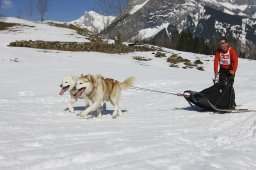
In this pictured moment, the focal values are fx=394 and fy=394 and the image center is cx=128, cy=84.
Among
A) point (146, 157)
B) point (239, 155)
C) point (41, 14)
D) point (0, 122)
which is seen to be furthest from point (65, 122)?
point (41, 14)

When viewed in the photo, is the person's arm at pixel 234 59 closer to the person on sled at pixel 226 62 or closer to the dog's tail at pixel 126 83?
the person on sled at pixel 226 62

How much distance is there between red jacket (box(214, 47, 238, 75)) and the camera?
968cm

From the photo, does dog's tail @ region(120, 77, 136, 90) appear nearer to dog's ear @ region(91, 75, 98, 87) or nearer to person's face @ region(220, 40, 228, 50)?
dog's ear @ region(91, 75, 98, 87)

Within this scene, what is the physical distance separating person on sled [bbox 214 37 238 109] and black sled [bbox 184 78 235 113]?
0.46 ft

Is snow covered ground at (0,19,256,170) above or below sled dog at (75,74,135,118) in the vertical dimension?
below

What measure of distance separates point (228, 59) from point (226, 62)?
0.10 meters

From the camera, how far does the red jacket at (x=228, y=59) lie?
9680mm

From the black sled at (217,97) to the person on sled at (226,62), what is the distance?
5.5 inches

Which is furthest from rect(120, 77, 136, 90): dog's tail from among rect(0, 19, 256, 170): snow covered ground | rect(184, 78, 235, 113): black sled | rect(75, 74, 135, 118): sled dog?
rect(184, 78, 235, 113): black sled

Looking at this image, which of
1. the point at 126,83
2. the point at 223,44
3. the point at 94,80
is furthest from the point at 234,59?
the point at 94,80

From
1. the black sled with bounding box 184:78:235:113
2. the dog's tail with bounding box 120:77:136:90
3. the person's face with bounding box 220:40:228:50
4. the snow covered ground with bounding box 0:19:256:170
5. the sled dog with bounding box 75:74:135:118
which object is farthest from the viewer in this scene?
the person's face with bounding box 220:40:228:50

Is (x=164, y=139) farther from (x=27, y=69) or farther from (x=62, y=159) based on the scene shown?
(x=27, y=69)

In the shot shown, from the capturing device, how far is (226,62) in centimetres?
986

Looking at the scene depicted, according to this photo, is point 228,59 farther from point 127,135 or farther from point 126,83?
point 127,135
